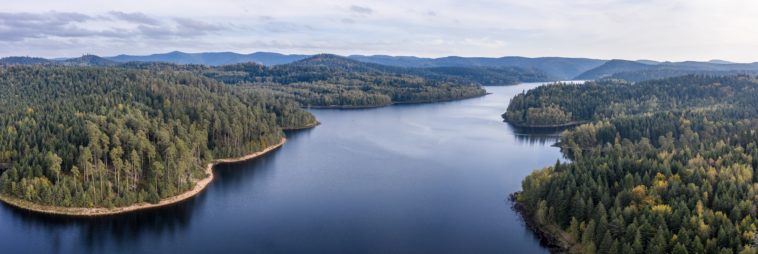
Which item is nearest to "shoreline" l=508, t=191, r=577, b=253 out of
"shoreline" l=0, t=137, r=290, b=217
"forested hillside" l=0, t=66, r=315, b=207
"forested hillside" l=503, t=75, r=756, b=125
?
"shoreline" l=0, t=137, r=290, b=217

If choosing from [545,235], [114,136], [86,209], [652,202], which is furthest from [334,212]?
[652,202]

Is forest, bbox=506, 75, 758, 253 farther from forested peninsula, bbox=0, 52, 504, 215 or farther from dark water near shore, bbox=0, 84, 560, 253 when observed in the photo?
forested peninsula, bbox=0, 52, 504, 215

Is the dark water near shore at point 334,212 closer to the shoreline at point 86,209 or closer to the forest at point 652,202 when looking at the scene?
the shoreline at point 86,209

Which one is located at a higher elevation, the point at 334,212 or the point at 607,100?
the point at 607,100

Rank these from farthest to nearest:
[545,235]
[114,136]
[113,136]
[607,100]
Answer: [607,100]
[113,136]
[114,136]
[545,235]

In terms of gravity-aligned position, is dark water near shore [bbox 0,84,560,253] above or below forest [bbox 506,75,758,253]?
below

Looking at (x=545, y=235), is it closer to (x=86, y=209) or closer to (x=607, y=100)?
(x=86, y=209)

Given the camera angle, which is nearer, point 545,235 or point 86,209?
point 545,235
